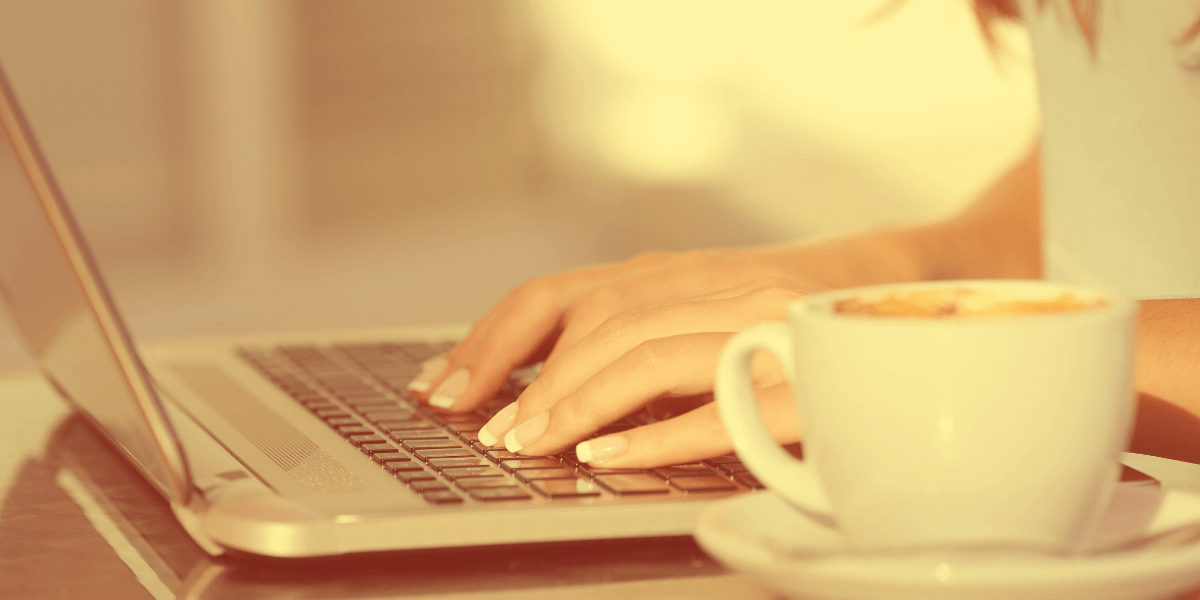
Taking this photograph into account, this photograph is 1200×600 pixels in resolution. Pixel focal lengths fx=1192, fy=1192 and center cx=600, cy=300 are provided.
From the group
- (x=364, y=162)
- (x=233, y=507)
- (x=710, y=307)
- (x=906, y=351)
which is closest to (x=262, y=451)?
(x=233, y=507)

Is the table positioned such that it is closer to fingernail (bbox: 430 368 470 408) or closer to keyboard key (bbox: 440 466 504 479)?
keyboard key (bbox: 440 466 504 479)

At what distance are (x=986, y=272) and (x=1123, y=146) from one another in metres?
0.19

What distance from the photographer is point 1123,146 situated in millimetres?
1030

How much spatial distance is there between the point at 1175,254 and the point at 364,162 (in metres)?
7.18

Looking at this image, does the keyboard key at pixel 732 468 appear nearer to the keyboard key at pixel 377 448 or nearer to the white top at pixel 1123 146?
the keyboard key at pixel 377 448

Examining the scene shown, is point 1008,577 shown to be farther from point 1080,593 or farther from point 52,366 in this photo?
point 52,366

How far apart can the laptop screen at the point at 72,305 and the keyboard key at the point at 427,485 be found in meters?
0.09

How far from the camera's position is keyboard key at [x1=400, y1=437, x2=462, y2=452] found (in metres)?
0.60

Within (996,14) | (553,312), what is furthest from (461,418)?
(996,14)

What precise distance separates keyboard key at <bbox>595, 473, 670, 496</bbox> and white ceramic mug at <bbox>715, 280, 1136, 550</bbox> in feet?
0.35

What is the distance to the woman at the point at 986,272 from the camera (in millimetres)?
588

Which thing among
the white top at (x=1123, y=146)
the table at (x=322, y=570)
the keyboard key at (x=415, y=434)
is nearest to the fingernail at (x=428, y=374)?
the keyboard key at (x=415, y=434)

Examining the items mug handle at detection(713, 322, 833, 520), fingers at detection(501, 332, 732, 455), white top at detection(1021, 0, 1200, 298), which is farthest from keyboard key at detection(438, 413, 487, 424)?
white top at detection(1021, 0, 1200, 298)

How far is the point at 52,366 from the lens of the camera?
82cm
